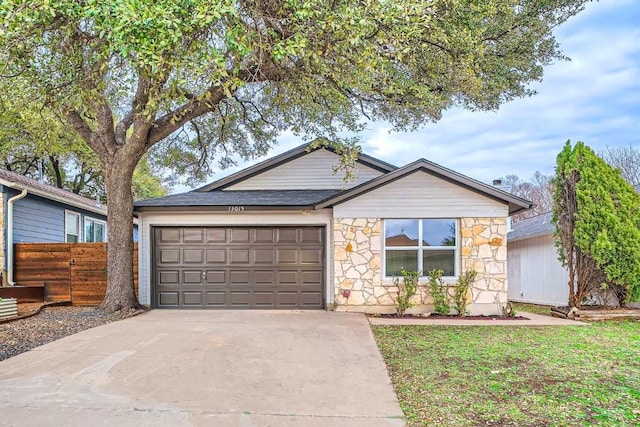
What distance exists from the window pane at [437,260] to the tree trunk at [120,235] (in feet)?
22.3

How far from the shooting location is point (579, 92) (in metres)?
16.7

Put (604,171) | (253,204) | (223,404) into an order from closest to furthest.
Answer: (223,404)
(604,171)
(253,204)

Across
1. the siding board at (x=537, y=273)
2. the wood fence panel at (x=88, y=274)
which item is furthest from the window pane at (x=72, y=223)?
the siding board at (x=537, y=273)

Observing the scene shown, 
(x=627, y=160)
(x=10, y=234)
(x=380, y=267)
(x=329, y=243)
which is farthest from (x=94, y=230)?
(x=627, y=160)

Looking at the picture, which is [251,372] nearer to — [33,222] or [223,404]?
[223,404]

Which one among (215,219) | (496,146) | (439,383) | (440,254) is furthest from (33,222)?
(496,146)

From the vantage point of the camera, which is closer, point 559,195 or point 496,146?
point 559,195

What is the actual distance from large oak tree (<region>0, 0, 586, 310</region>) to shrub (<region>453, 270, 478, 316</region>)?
13.2 feet

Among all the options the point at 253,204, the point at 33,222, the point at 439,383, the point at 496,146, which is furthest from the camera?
the point at 496,146

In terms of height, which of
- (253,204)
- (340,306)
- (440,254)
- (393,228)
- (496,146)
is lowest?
(340,306)

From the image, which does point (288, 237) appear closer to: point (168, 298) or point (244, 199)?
point (244, 199)

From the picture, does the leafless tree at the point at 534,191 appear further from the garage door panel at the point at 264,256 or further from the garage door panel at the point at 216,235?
the garage door panel at the point at 216,235

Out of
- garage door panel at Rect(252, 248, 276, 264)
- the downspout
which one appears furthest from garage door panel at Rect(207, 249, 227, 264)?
the downspout

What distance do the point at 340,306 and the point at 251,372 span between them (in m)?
4.79
